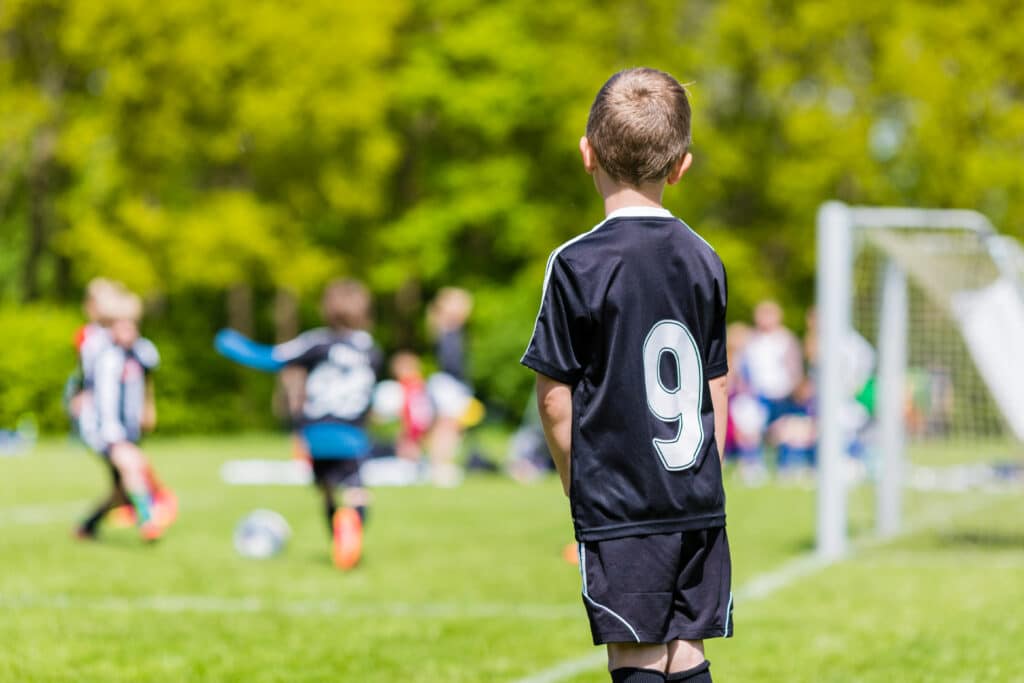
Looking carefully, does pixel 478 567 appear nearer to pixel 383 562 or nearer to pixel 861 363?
pixel 383 562

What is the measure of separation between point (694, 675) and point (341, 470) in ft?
19.5

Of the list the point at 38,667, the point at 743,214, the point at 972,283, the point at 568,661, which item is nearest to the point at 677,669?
the point at 568,661

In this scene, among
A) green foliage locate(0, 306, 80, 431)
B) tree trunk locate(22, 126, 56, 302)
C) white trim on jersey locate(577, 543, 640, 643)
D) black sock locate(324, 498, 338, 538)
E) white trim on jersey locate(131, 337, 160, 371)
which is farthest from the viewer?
tree trunk locate(22, 126, 56, 302)

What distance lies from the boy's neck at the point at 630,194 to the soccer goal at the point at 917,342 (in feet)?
21.7

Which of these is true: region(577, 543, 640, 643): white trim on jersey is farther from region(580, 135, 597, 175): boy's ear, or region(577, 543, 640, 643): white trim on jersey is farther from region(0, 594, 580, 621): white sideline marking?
region(0, 594, 580, 621): white sideline marking

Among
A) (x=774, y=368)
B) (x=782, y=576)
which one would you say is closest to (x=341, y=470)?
(x=782, y=576)

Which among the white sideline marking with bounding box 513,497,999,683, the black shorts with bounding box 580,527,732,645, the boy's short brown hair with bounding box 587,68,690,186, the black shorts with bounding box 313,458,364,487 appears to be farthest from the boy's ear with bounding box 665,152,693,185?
the black shorts with bounding box 313,458,364,487

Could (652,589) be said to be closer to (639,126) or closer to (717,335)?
(717,335)

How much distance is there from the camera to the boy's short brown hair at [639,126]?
3.50m

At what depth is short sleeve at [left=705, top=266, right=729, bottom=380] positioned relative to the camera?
11.8 ft

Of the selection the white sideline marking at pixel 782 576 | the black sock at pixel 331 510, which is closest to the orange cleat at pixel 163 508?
the black sock at pixel 331 510

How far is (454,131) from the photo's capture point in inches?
1372

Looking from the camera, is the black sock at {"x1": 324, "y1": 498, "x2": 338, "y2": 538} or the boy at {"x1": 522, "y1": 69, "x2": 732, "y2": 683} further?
the black sock at {"x1": 324, "y1": 498, "x2": 338, "y2": 538}

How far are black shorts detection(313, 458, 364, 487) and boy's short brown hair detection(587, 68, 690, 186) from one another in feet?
19.4
